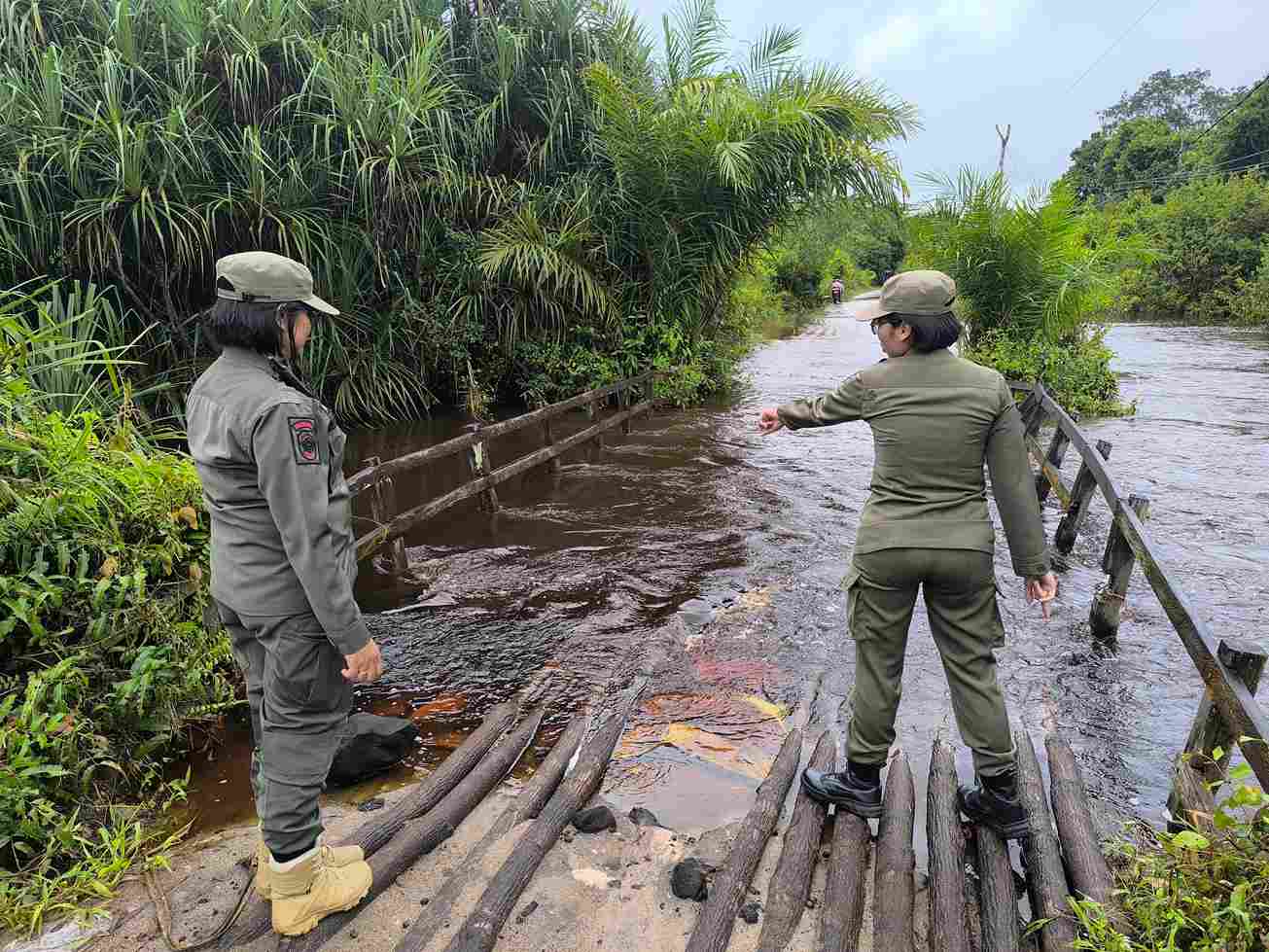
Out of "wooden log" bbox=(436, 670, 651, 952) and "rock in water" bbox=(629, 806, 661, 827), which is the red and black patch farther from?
"rock in water" bbox=(629, 806, 661, 827)

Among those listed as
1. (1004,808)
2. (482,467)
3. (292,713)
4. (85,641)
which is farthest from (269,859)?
(482,467)

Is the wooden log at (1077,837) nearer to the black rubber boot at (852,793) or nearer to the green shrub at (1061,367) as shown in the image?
the black rubber boot at (852,793)

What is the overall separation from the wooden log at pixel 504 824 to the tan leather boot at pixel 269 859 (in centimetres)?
28

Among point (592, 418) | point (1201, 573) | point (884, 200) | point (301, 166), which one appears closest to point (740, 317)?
point (884, 200)

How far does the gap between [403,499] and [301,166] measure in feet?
11.8

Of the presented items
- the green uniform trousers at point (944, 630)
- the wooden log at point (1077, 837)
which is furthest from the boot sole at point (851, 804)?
the wooden log at point (1077, 837)

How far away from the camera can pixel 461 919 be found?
8.03 feet

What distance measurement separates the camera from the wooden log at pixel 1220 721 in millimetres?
2525

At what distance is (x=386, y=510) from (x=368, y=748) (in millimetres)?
2479

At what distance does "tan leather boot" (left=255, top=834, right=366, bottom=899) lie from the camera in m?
2.41

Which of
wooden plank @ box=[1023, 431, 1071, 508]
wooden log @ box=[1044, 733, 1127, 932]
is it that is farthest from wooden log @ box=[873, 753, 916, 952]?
wooden plank @ box=[1023, 431, 1071, 508]

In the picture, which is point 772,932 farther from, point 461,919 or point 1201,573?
point 1201,573

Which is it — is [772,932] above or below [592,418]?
below

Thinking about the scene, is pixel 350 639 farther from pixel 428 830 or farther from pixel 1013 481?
pixel 1013 481
